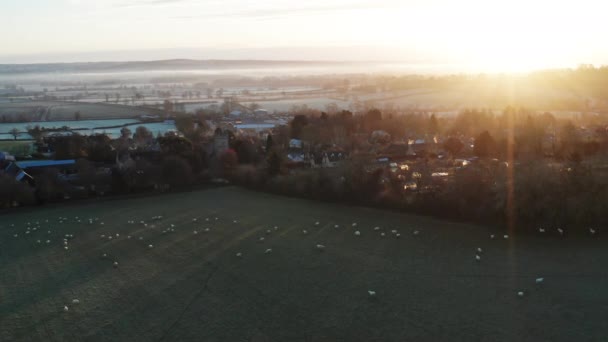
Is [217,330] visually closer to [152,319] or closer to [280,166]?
[152,319]

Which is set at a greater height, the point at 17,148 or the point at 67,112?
the point at 67,112

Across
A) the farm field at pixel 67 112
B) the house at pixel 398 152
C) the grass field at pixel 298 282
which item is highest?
the farm field at pixel 67 112

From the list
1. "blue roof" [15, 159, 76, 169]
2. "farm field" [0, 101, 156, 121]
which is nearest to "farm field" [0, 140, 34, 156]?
"blue roof" [15, 159, 76, 169]

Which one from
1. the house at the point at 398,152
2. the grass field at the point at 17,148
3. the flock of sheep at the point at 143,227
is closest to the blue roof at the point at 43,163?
the grass field at the point at 17,148

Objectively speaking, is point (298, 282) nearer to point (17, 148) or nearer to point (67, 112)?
point (17, 148)

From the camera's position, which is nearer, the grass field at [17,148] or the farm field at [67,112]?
the grass field at [17,148]

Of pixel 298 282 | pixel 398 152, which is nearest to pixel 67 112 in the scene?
pixel 398 152

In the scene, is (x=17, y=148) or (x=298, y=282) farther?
(x=17, y=148)

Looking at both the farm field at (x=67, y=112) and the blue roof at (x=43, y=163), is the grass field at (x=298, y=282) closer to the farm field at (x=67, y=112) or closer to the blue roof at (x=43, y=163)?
the blue roof at (x=43, y=163)

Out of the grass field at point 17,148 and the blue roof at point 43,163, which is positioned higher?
the grass field at point 17,148
